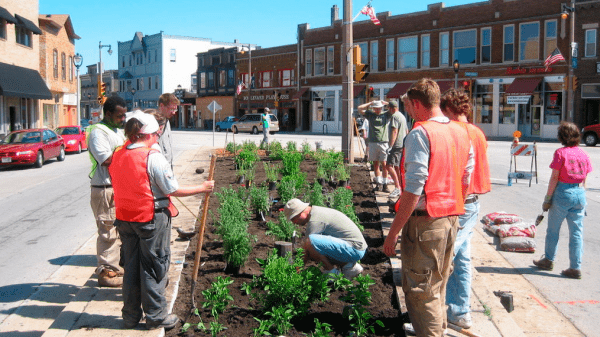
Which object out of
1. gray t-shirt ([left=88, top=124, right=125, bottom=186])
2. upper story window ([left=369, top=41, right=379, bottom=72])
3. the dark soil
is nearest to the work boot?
the dark soil

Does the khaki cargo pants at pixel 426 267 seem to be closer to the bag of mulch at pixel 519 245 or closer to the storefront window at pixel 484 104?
the bag of mulch at pixel 519 245

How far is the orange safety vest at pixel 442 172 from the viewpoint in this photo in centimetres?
395

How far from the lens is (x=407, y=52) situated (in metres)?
47.2

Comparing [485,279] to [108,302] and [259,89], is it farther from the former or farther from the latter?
[259,89]

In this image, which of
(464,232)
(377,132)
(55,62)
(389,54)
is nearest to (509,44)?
(389,54)

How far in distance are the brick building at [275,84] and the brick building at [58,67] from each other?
68.2 ft

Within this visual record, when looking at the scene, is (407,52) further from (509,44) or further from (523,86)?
(523,86)

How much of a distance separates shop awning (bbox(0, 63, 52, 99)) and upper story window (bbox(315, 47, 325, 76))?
25956 mm

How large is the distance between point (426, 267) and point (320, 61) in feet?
173

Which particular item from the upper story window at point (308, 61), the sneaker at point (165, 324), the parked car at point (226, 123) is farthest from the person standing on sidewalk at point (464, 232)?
the upper story window at point (308, 61)

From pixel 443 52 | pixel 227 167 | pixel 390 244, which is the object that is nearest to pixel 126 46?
pixel 443 52

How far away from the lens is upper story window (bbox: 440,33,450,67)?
145 ft

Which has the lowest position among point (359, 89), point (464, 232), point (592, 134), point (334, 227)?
point (334, 227)

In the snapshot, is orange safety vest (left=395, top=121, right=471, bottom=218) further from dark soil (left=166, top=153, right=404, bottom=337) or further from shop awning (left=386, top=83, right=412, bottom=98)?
shop awning (left=386, top=83, right=412, bottom=98)
